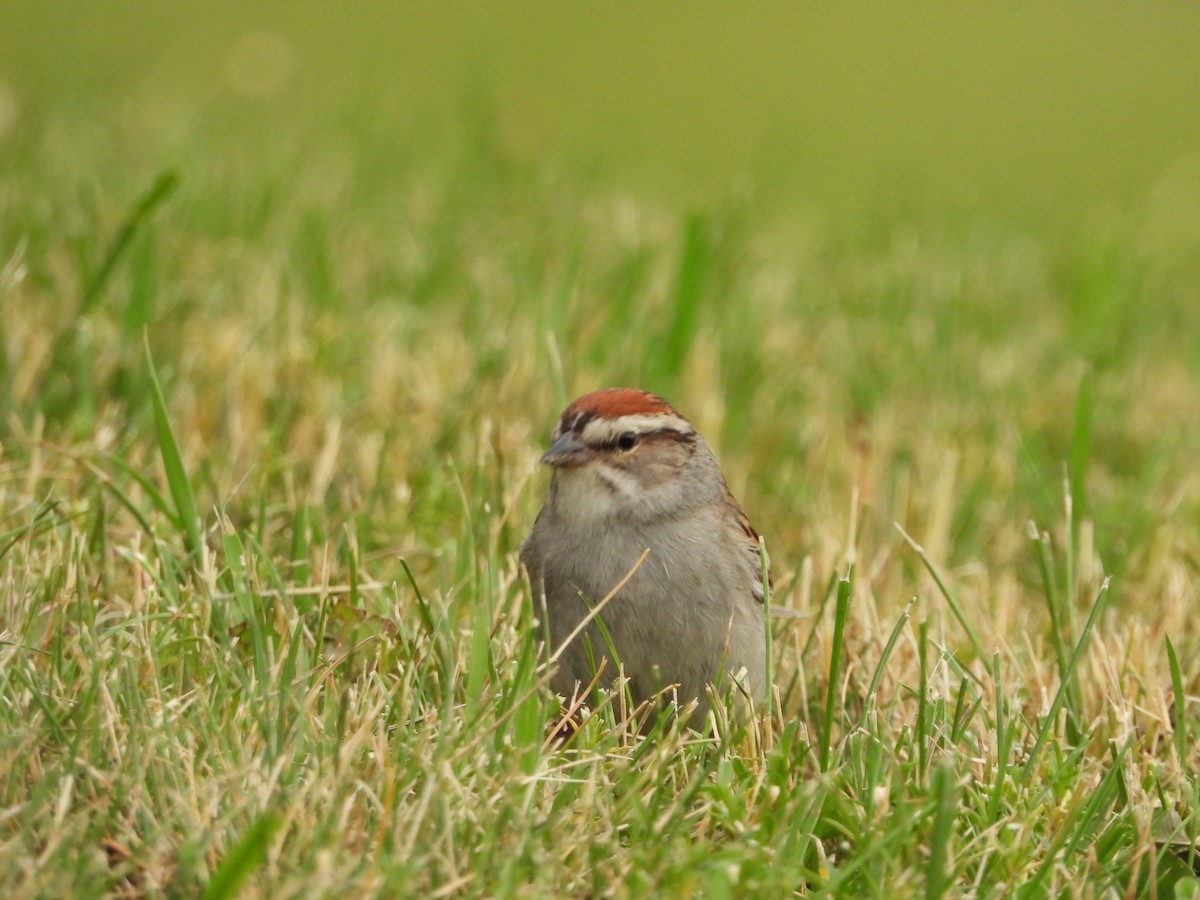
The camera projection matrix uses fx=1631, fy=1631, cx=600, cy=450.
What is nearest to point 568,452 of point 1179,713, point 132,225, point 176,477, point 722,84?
point 176,477

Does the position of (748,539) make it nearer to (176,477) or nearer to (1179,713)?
(1179,713)

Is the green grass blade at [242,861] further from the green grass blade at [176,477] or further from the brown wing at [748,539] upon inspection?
the brown wing at [748,539]

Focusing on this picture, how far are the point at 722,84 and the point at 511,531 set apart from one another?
872 cm

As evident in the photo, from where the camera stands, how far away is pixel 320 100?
29.0 ft

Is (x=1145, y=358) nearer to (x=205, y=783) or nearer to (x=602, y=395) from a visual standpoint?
(x=602, y=395)

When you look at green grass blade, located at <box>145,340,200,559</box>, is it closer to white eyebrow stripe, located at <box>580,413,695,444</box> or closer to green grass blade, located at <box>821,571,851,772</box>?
white eyebrow stripe, located at <box>580,413,695,444</box>

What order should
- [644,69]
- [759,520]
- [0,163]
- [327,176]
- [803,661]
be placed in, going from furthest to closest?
[644,69] → [327,176] → [0,163] → [759,520] → [803,661]

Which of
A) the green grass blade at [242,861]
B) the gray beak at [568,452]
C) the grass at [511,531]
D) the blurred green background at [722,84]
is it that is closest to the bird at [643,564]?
the gray beak at [568,452]

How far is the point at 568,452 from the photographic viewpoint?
142 inches

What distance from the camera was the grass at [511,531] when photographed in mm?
2576

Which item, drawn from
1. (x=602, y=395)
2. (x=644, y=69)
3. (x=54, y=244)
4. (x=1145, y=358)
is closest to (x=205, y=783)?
(x=602, y=395)

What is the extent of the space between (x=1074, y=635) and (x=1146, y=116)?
31.5 ft

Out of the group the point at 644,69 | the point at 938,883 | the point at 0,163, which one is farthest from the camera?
the point at 644,69

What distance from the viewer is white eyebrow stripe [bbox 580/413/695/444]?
3.65 metres
